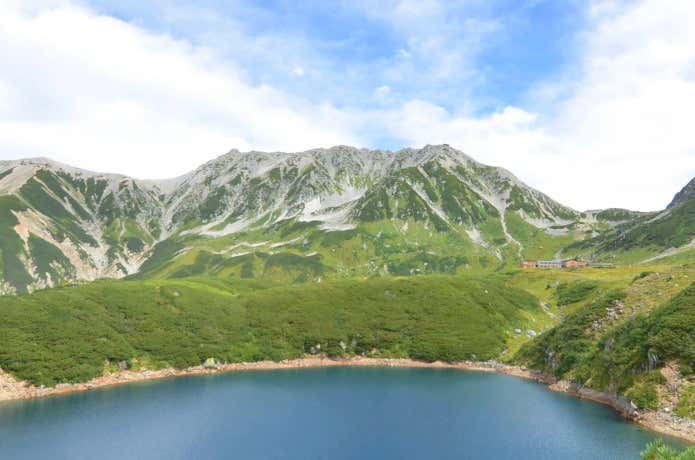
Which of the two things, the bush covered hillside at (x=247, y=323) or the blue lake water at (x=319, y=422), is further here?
the bush covered hillside at (x=247, y=323)

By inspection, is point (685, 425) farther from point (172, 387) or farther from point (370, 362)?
point (172, 387)

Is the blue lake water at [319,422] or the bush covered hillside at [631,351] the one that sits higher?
the bush covered hillside at [631,351]

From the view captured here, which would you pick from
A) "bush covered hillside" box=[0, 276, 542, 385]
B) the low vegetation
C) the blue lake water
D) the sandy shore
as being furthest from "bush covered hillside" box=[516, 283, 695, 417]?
the low vegetation

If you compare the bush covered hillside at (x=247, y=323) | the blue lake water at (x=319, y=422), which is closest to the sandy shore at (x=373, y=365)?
the bush covered hillside at (x=247, y=323)

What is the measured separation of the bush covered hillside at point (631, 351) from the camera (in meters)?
60.4

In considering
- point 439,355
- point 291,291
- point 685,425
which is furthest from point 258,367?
point 685,425

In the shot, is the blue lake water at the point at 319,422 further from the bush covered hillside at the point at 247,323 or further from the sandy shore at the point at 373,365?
the bush covered hillside at the point at 247,323

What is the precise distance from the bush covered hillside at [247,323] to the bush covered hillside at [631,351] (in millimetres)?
22412

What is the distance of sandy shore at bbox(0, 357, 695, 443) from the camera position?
57344 millimetres

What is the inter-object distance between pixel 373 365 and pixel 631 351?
53697 mm

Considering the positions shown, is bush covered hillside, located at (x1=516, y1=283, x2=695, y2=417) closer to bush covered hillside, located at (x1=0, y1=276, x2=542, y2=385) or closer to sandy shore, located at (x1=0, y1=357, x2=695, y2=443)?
sandy shore, located at (x1=0, y1=357, x2=695, y2=443)

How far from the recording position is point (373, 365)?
10569 cm

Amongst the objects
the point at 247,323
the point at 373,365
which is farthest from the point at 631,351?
the point at 247,323

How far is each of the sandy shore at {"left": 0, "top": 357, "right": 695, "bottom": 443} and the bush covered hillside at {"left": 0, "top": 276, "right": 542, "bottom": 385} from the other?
5.16ft
